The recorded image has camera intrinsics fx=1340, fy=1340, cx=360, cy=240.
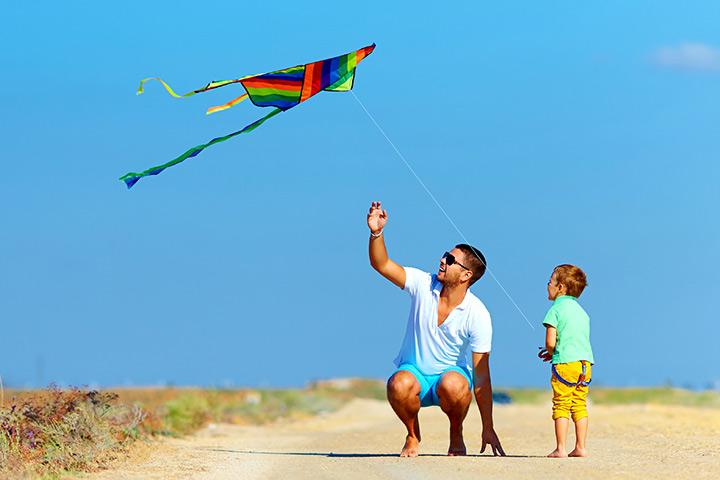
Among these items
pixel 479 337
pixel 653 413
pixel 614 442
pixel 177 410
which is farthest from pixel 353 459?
pixel 653 413

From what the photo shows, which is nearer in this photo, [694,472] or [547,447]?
[694,472]

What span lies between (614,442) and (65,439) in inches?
233

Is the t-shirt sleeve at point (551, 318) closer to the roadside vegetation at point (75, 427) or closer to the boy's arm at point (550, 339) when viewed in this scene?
the boy's arm at point (550, 339)

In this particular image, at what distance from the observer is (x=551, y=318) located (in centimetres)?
1170

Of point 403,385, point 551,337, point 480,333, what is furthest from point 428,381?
point 551,337

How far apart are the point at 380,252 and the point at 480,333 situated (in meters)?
1.18

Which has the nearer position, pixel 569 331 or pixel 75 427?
pixel 569 331

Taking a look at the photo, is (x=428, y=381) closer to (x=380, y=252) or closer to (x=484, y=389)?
(x=484, y=389)

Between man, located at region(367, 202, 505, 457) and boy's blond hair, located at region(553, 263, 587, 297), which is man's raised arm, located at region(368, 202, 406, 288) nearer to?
man, located at region(367, 202, 505, 457)

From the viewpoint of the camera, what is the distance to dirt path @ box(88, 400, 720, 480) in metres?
10.7

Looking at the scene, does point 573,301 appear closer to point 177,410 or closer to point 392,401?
point 392,401

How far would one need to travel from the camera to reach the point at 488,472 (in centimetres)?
1053

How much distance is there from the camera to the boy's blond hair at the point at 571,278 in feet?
39.0

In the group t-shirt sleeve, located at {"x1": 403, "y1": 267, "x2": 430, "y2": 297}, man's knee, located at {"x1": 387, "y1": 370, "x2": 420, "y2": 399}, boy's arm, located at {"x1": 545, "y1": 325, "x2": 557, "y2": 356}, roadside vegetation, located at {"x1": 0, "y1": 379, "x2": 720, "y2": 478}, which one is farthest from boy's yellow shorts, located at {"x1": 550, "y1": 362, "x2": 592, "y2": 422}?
roadside vegetation, located at {"x1": 0, "y1": 379, "x2": 720, "y2": 478}
